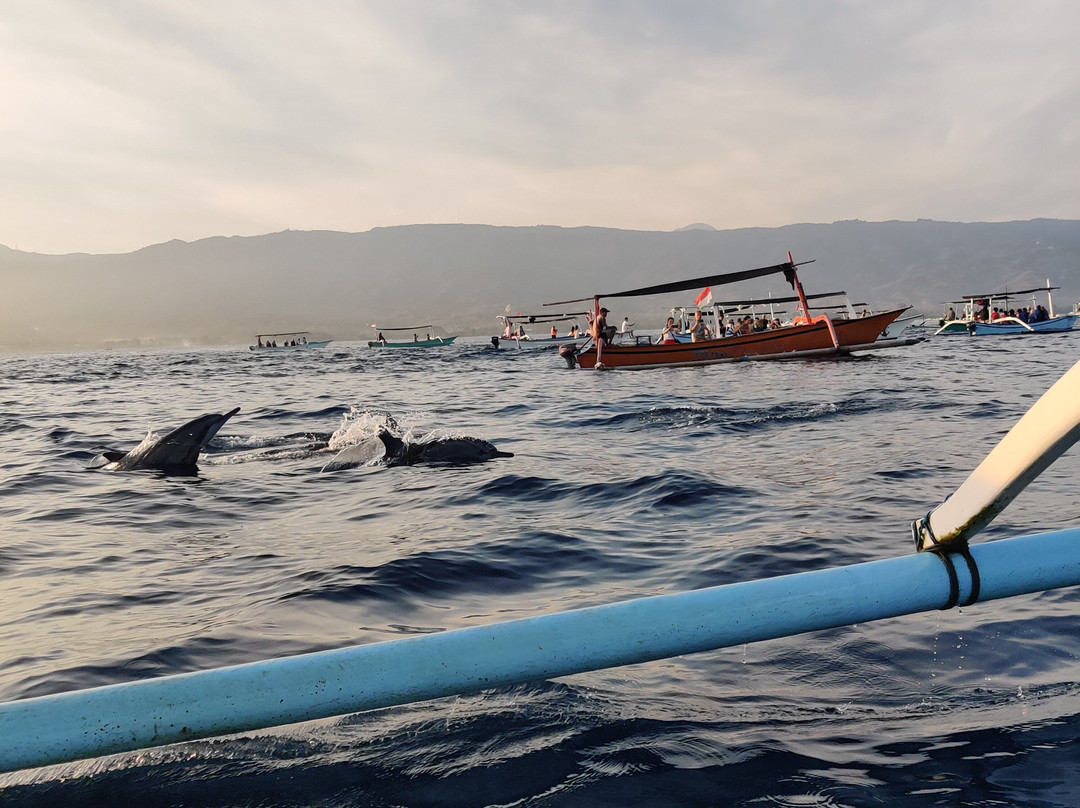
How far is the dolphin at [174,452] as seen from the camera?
11254 mm

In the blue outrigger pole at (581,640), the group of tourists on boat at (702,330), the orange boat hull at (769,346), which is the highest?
the group of tourists on boat at (702,330)

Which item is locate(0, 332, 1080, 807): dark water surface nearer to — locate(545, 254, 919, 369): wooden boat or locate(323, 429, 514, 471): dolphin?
locate(323, 429, 514, 471): dolphin

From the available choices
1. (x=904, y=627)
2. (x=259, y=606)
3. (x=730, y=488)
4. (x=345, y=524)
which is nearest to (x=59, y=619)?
(x=259, y=606)

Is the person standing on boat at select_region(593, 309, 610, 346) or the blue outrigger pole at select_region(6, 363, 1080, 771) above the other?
the person standing on boat at select_region(593, 309, 610, 346)

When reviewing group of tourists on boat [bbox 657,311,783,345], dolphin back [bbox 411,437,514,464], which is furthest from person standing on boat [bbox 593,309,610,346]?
dolphin back [bbox 411,437,514,464]

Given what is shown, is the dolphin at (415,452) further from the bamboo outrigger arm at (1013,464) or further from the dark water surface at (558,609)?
the bamboo outrigger arm at (1013,464)

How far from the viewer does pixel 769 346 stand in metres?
31.7

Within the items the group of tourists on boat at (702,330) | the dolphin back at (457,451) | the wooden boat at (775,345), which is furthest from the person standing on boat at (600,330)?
the dolphin back at (457,451)

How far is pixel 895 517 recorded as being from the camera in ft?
23.2

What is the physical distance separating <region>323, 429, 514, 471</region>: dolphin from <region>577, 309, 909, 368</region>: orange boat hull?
20837mm

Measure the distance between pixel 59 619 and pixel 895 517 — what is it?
21.1 feet

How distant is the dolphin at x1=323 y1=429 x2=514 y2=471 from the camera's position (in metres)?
11.5

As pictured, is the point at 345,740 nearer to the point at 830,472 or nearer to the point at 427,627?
the point at 427,627

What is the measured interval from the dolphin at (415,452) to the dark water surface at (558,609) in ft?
1.57
